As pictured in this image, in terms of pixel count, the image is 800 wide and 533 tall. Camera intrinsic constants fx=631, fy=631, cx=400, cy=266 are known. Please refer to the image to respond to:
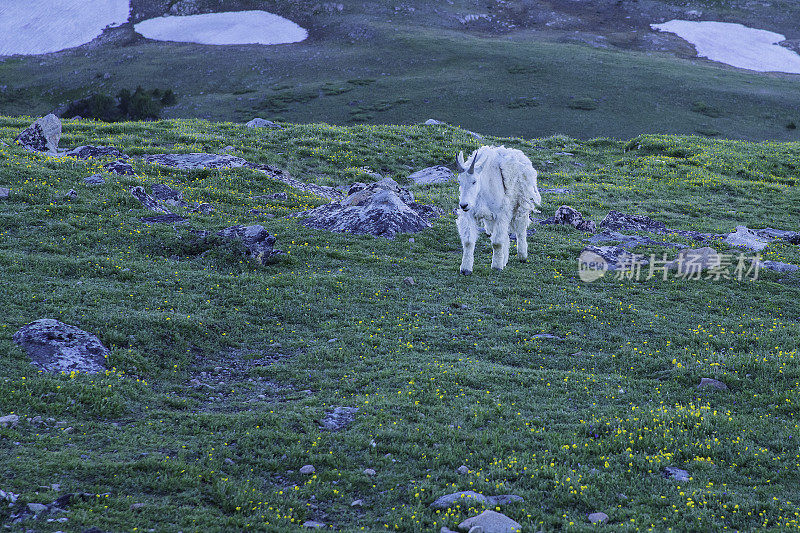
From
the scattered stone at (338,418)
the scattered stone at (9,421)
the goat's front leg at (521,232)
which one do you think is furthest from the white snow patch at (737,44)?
the scattered stone at (9,421)

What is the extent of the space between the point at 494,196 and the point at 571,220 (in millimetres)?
8189

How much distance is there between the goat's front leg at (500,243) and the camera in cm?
1816

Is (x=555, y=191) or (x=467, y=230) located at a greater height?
(x=555, y=191)

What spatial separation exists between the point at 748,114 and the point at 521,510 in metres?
69.6

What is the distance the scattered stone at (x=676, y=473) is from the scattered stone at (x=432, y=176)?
22.1 metres

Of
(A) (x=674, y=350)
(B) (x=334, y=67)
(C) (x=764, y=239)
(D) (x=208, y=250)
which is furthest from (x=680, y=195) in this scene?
(B) (x=334, y=67)

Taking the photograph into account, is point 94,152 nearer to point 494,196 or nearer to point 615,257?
point 494,196

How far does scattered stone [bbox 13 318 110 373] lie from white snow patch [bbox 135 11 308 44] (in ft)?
301

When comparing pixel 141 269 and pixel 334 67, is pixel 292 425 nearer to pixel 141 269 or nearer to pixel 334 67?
pixel 141 269

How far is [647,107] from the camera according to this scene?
65.9 m

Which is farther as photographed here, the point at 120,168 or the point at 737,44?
the point at 737,44

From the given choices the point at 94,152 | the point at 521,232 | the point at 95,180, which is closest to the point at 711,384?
the point at 521,232

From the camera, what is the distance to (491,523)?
7.46 meters

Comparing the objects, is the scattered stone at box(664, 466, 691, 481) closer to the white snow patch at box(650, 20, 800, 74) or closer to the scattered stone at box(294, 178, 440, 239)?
the scattered stone at box(294, 178, 440, 239)
